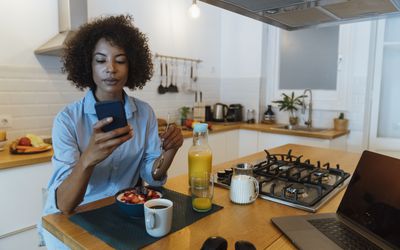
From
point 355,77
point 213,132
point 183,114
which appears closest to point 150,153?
point 213,132

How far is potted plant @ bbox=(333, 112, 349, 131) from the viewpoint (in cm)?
303

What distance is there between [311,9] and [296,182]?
776 mm

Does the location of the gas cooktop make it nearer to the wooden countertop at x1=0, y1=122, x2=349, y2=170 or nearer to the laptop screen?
the laptop screen

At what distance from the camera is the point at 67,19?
208 centimetres

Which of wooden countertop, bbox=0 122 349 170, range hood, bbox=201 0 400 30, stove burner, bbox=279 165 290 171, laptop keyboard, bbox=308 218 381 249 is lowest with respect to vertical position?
laptop keyboard, bbox=308 218 381 249

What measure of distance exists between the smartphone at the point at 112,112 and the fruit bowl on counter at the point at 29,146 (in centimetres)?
117

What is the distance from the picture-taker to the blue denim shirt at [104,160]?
105 cm

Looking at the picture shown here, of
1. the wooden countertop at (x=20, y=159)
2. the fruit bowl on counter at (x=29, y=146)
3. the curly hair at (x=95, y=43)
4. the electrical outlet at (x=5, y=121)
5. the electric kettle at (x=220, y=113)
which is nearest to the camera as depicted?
the curly hair at (x=95, y=43)

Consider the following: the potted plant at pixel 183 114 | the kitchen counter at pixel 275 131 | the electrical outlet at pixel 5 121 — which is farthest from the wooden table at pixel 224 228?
the potted plant at pixel 183 114

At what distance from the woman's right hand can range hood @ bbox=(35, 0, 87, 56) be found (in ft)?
4.64

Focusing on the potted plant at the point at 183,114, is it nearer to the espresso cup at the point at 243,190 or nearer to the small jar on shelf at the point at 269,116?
the small jar on shelf at the point at 269,116

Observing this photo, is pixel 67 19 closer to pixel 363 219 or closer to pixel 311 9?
pixel 311 9

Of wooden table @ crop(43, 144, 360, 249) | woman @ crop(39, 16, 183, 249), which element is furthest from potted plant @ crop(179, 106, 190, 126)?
wooden table @ crop(43, 144, 360, 249)

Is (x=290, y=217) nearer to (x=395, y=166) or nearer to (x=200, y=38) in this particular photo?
(x=395, y=166)
